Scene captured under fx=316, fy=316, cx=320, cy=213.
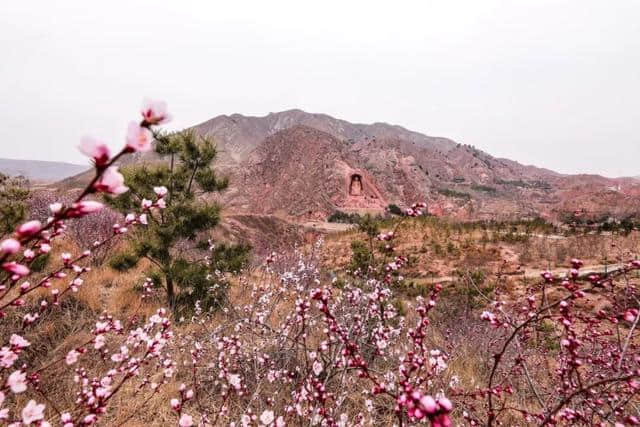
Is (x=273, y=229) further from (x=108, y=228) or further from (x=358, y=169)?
(x=358, y=169)

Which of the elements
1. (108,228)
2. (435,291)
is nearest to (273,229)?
(108,228)

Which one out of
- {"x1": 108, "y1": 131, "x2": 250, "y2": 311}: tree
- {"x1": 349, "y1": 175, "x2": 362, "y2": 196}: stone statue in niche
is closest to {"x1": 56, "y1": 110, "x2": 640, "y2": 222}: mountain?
{"x1": 349, "y1": 175, "x2": 362, "y2": 196}: stone statue in niche

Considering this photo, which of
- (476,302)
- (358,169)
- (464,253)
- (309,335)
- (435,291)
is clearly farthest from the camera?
(358,169)

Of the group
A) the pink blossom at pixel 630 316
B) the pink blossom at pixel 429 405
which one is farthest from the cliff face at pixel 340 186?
the pink blossom at pixel 429 405

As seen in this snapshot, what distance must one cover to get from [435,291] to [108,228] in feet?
28.5

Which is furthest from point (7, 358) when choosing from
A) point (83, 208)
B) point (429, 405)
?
point (429, 405)

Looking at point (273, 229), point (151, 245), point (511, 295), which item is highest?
point (151, 245)

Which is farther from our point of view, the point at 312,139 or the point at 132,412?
the point at 312,139

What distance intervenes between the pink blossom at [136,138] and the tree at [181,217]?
197 inches

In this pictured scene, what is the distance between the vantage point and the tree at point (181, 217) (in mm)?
5574

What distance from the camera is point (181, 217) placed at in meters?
5.68

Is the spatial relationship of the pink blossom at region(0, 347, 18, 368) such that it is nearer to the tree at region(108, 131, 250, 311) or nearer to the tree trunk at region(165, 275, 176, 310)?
the tree at region(108, 131, 250, 311)

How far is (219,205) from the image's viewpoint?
6086 mm

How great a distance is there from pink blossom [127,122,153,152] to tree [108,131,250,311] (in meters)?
4.99
